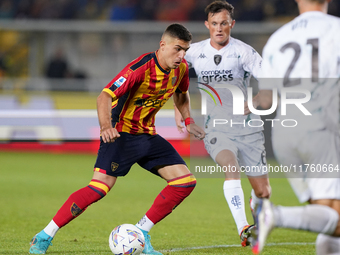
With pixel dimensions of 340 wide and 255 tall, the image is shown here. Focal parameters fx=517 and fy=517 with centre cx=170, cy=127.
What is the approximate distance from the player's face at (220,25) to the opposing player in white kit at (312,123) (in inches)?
92.4

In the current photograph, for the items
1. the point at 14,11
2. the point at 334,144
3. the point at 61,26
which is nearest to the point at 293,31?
the point at 334,144

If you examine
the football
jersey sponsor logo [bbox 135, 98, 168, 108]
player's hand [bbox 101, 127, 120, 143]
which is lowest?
the football

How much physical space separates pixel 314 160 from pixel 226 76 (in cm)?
261

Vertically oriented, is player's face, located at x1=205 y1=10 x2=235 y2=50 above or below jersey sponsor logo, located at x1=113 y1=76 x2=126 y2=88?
above

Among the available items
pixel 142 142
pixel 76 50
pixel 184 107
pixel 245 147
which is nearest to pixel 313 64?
pixel 142 142

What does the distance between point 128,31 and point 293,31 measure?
44.8ft

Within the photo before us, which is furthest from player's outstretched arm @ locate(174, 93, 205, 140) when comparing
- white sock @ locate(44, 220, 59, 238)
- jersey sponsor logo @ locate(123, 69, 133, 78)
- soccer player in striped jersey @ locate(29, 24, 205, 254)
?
white sock @ locate(44, 220, 59, 238)

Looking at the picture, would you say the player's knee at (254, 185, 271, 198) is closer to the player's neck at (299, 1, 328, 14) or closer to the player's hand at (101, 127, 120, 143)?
the player's hand at (101, 127, 120, 143)

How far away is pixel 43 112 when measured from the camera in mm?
15219

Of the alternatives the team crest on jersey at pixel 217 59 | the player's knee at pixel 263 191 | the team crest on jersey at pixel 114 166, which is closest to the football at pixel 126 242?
the team crest on jersey at pixel 114 166

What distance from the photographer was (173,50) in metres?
4.78

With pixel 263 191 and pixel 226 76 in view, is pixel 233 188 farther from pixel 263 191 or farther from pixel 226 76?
pixel 226 76

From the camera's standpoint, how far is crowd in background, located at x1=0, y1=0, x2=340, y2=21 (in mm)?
17172

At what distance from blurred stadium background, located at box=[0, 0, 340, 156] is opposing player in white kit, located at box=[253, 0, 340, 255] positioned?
34.2 ft
